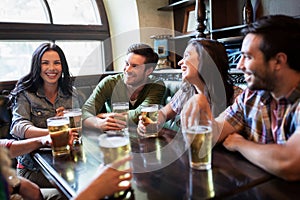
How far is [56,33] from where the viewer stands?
3.40 m

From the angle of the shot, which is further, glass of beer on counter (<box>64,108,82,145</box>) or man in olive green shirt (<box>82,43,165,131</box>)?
man in olive green shirt (<box>82,43,165,131</box>)

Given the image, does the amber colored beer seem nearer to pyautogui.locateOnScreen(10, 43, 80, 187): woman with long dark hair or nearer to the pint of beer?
the pint of beer

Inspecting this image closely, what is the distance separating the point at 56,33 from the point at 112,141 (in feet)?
9.59

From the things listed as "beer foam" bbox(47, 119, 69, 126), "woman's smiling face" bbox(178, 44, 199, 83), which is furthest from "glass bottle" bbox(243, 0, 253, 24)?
"beer foam" bbox(47, 119, 69, 126)

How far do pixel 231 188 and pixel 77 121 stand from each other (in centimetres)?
87

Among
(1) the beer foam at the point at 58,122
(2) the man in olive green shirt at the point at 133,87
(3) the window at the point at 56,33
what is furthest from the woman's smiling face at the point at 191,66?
(3) the window at the point at 56,33

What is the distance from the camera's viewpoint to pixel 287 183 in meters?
0.84

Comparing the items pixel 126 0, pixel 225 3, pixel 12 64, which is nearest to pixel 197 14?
pixel 225 3

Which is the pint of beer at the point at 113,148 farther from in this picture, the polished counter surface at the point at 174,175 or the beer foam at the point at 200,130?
the beer foam at the point at 200,130

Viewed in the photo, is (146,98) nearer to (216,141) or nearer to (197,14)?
(216,141)

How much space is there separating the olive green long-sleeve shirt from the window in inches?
61.8

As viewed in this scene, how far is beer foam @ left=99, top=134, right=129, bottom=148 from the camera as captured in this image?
848 mm

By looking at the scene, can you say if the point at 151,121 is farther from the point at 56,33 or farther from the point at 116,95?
the point at 56,33

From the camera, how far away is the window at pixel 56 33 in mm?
3127
